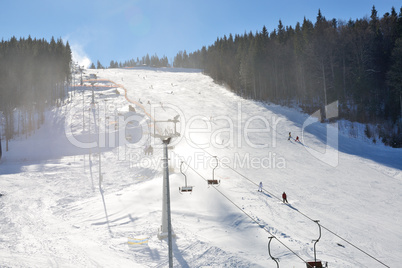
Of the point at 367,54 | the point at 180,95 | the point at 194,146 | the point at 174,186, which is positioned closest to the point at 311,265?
the point at 174,186

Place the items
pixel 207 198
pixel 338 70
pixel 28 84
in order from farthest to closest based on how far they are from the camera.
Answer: pixel 28 84 < pixel 338 70 < pixel 207 198

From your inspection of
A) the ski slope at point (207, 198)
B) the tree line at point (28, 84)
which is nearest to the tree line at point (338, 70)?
the ski slope at point (207, 198)

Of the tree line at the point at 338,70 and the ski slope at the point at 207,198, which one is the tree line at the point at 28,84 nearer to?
the ski slope at the point at 207,198

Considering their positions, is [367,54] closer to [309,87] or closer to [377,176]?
[309,87]

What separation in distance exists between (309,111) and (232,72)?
33063 mm

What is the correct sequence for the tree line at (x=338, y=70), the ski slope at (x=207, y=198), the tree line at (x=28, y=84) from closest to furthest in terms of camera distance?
1. the ski slope at (x=207, y=198)
2. the tree line at (x=338, y=70)
3. the tree line at (x=28, y=84)

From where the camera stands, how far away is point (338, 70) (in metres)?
50.6

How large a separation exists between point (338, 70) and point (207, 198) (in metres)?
45.7

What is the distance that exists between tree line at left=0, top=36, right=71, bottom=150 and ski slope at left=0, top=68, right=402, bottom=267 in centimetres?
580

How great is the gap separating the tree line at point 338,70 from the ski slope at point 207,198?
356 inches

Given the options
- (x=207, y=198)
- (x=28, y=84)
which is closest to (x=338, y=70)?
(x=207, y=198)

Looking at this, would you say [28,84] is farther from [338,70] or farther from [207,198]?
[338,70]

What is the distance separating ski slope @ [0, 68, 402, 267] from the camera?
1280 cm

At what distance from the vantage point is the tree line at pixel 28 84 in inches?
1794
